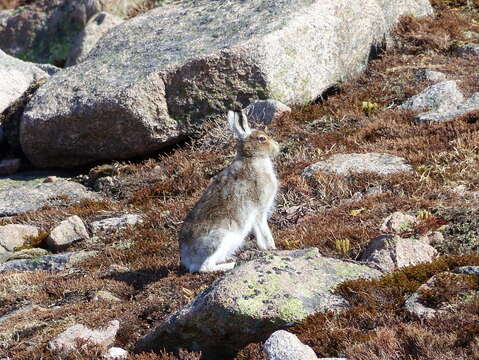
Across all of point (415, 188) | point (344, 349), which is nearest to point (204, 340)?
point (344, 349)

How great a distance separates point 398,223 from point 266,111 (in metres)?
7.65

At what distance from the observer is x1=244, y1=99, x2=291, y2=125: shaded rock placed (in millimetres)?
18672

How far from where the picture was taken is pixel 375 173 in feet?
47.4

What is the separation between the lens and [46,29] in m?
30.9

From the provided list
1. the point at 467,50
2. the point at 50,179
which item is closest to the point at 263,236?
the point at 50,179

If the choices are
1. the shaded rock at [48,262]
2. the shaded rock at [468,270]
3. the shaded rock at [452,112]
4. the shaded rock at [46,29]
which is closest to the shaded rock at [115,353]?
the shaded rock at [468,270]

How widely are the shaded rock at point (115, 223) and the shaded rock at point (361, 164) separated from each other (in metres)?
3.54

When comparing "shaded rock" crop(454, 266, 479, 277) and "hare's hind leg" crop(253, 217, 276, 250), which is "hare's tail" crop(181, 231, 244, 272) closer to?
"hare's hind leg" crop(253, 217, 276, 250)

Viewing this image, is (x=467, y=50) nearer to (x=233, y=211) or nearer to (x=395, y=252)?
(x=233, y=211)

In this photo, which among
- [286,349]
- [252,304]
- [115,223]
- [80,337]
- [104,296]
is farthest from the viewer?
[115,223]

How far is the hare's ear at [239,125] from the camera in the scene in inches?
462

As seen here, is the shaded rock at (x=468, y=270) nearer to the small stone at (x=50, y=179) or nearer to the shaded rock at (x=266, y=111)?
the shaded rock at (x=266, y=111)

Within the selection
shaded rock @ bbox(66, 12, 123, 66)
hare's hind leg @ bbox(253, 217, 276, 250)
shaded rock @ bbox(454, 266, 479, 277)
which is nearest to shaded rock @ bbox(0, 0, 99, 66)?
shaded rock @ bbox(66, 12, 123, 66)

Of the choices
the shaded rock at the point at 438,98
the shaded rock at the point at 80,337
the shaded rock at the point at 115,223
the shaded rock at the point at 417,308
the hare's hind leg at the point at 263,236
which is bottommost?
the shaded rock at the point at 438,98
